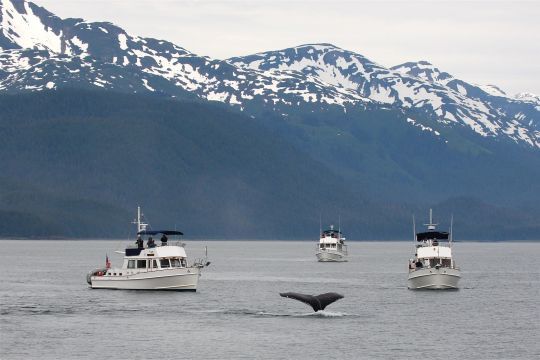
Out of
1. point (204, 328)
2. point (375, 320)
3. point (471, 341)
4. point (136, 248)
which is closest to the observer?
point (471, 341)

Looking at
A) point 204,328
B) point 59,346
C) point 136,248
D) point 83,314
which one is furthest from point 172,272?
point 59,346

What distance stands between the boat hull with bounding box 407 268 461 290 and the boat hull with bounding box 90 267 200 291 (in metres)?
25.9

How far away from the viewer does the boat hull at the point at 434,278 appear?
152 meters

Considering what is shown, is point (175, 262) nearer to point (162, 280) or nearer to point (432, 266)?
point (162, 280)

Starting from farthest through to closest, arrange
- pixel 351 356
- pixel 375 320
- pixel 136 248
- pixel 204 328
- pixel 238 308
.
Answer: pixel 136 248, pixel 238 308, pixel 375 320, pixel 204 328, pixel 351 356

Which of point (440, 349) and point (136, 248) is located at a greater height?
point (136, 248)

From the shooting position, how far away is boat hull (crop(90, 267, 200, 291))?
146 meters

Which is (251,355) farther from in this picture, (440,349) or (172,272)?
(172,272)

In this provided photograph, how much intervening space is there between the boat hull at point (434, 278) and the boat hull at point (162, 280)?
1021 inches

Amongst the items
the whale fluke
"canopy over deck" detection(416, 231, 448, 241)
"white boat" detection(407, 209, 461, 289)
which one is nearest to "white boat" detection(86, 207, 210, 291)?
the whale fluke

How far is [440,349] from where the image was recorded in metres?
103

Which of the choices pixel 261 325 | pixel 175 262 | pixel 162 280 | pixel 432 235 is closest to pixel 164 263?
pixel 175 262

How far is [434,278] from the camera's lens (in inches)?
5999

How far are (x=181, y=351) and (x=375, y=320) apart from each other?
2893cm
